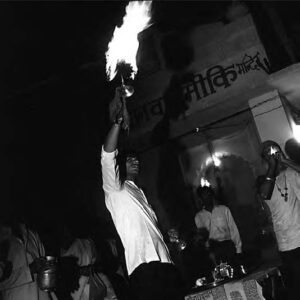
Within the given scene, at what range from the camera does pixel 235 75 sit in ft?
29.5

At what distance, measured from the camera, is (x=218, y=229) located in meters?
7.34

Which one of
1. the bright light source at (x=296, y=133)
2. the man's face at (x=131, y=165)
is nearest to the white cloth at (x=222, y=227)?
the bright light source at (x=296, y=133)

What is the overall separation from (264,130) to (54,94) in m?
5.20

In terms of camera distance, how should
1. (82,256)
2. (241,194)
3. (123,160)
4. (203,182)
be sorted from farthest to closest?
(203,182) < (241,194) < (82,256) < (123,160)

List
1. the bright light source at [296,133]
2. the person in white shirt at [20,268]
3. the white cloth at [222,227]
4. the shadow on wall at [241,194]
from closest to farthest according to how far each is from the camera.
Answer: the person in white shirt at [20,268] < the white cloth at [222,227] < the bright light source at [296,133] < the shadow on wall at [241,194]

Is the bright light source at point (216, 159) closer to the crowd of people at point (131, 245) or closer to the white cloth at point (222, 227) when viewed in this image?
the crowd of people at point (131, 245)

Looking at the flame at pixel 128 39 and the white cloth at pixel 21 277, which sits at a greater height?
the flame at pixel 128 39

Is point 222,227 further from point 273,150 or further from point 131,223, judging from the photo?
point 131,223

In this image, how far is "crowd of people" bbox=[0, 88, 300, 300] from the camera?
3.25 m

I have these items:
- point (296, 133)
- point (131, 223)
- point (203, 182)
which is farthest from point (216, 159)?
point (131, 223)

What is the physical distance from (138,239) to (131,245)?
0.27ft

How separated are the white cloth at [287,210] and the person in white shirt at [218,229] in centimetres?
153

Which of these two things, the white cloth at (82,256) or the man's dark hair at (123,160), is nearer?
the man's dark hair at (123,160)

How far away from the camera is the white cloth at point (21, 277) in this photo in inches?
186
